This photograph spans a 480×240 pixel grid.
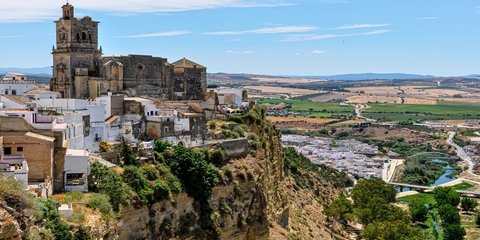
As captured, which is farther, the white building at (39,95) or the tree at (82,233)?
the white building at (39,95)

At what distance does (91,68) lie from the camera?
Result: 38.4m

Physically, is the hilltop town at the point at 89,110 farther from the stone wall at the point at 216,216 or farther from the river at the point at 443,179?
the river at the point at 443,179

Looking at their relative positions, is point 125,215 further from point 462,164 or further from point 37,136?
point 462,164

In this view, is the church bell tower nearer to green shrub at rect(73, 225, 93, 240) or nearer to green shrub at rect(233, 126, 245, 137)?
green shrub at rect(233, 126, 245, 137)

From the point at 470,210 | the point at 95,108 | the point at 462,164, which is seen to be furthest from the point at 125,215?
the point at 462,164

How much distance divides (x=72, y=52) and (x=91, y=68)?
1653mm

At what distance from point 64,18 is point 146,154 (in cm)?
1364

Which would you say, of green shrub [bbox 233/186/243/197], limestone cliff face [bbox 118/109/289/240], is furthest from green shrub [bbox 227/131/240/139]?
green shrub [bbox 233/186/243/197]

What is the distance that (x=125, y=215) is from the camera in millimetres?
23609

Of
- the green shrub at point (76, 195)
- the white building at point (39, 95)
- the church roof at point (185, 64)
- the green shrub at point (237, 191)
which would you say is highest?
the church roof at point (185, 64)

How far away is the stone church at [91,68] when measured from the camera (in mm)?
37281

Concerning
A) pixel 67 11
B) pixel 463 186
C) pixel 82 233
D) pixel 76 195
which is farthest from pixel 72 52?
pixel 463 186

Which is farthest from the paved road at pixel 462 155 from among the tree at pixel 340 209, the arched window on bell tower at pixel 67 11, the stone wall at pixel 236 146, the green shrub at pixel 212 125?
the arched window on bell tower at pixel 67 11

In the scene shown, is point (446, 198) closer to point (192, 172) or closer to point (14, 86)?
point (192, 172)
